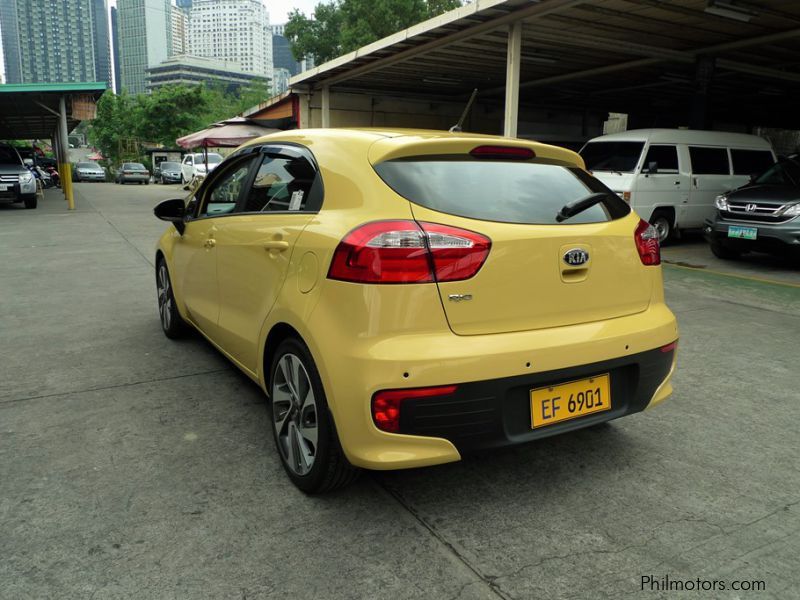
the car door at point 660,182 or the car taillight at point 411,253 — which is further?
the car door at point 660,182

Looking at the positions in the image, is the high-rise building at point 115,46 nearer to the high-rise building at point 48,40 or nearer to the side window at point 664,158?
the high-rise building at point 48,40

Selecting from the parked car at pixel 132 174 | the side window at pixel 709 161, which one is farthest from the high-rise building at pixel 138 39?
the side window at pixel 709 161

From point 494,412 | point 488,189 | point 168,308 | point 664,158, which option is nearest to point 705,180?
point 664,158

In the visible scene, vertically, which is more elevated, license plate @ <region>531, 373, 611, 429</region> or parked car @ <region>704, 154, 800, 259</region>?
A: parked car @ <region>704, 154, 800, 259</region>

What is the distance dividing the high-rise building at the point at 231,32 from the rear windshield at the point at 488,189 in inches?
6724

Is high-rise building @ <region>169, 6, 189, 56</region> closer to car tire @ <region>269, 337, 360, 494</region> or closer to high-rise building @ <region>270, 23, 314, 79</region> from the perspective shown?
high-rise building @ <region>270, 23, 314, 79</region>

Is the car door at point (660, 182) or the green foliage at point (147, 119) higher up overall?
the green foliage at point (147, 119)

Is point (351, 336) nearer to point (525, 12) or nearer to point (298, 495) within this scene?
point (298, 495)

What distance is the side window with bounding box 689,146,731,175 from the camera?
11.0m

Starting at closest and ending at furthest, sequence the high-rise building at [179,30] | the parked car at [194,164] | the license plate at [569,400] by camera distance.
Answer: the license plate at [569,400]
the parked car at [194,164]
the high-rise building at [179,30]

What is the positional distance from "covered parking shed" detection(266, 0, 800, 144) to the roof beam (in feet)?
0.08

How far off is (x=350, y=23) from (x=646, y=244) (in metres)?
38.5

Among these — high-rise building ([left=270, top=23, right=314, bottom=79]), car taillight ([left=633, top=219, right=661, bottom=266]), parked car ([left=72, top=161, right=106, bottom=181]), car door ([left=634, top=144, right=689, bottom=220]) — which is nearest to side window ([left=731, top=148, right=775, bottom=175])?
car door ([left=634, top=144, right=689, bottom=220])

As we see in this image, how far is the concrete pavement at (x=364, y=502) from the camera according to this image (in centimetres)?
215
